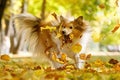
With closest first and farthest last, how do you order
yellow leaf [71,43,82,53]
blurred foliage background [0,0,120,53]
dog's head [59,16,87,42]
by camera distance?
dog's head [59,16,87,42] < yellow leaf [71,43,82,53] < blurred foliage background [0,0,120,53]

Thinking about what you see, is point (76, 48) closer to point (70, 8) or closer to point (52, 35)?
point (52, 35)

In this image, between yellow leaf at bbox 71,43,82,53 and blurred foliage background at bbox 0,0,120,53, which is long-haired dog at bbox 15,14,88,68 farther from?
blurred foliage background at bbox 0,0,120,53

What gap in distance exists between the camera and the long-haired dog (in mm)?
9023

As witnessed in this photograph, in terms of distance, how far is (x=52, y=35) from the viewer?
9.25 m

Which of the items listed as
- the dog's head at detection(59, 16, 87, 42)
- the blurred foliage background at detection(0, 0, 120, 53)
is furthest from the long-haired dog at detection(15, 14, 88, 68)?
the blurred foliage background at detection(0, 0, 120, 53)

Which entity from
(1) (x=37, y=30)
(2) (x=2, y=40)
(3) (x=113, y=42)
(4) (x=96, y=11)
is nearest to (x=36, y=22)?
(1) (x=37, y=30)

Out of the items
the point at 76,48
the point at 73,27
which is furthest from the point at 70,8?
the point at 73,27

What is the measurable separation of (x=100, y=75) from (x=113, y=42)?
38.4 meters

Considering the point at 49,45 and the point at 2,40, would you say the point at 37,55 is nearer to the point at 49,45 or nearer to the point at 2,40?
the point at 49,45

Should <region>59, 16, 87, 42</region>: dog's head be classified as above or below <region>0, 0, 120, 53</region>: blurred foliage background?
below

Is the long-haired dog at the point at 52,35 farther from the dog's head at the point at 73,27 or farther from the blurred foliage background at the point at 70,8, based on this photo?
the blurred foliage background at the point at 70,8

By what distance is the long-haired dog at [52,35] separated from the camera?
9.02 meters

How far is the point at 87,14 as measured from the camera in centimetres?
2575

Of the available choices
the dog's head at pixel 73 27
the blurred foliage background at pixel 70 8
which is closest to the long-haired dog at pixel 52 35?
the dog's head at pixel 73 27
